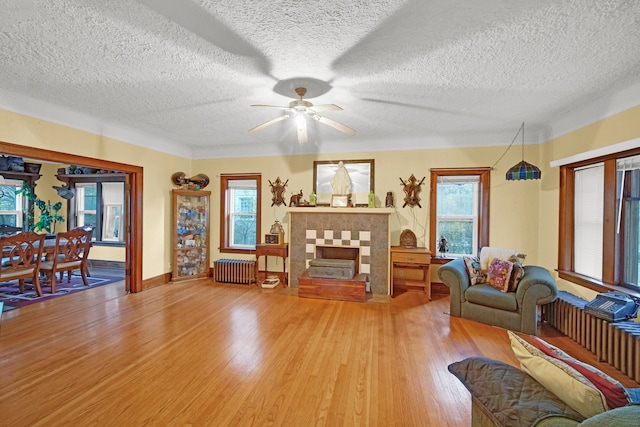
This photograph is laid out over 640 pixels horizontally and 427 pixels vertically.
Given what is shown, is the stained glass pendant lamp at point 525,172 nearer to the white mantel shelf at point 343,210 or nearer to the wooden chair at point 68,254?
the white mantel shelf at point 343,210

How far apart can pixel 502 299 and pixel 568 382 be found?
2533 millimetres

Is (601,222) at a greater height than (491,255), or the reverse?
(601,222)

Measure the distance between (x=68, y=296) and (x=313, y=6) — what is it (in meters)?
5.29

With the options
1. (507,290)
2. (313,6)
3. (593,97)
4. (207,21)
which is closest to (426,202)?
(507,290)

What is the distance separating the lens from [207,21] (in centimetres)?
188

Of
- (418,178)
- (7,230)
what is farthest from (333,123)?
(7,230)

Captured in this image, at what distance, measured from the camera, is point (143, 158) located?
479 cm

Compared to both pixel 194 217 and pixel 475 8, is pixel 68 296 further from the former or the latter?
pixel 475 8

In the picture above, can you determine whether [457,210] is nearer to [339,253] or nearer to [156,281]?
[339,253]

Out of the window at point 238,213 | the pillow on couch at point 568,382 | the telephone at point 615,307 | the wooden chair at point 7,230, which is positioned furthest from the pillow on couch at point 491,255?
the wooden chair at point 7,230

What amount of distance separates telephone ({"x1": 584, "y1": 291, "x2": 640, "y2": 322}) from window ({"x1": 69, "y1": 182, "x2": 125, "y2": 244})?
26.7 ft

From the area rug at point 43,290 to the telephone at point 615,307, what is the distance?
6.77 metres

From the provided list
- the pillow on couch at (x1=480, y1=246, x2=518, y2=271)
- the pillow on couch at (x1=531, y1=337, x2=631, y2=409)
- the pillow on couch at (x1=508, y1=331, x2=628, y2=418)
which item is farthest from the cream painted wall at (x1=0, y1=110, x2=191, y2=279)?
the pillow on couch at (x1=480, y1=246, x2=518, y2=271)

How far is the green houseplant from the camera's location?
20.3 ft
